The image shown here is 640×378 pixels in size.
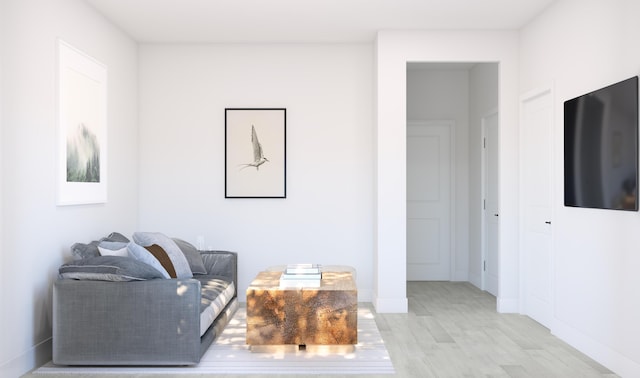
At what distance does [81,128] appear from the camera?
468 centimetres

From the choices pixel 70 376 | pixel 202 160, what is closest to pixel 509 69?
pixel 202 160

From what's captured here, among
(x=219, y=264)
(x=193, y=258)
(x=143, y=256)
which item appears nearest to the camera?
(x=143, y=256)

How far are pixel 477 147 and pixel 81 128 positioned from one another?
176 inches

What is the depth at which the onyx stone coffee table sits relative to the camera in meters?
4.09

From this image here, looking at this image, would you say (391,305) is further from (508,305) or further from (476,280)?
(476,280)

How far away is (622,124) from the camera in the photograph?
3.64 meters

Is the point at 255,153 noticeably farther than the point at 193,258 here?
Yes

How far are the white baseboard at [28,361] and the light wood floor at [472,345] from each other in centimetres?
12

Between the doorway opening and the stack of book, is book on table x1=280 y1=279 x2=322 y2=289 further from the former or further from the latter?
the doorway opening

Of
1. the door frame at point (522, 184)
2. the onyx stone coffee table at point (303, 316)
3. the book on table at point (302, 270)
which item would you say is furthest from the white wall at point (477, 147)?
the onyx stone coffee table at point (303, 316)

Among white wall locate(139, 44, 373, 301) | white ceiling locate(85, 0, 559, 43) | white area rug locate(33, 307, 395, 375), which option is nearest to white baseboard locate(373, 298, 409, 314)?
white wall locate(139, 44, 373, 301)

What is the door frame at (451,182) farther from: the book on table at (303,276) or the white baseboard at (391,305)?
the book on table at (303,276)

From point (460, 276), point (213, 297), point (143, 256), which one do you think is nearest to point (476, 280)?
point (460, 276)

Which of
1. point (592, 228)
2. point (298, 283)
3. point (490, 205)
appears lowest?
point (298, 283)
